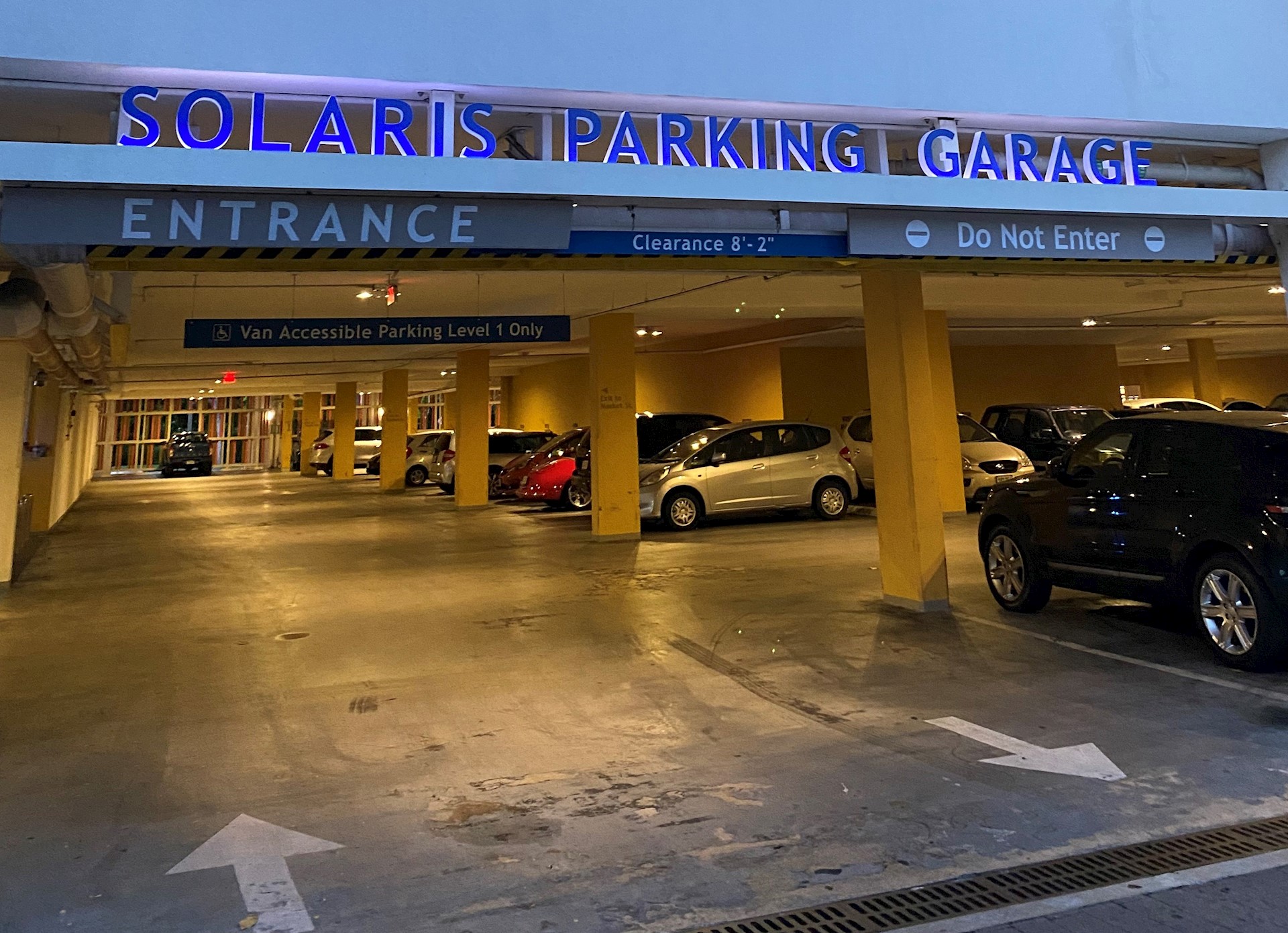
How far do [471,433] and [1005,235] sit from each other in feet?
47.4

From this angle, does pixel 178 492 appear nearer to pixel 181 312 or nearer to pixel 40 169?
pixel 181 312

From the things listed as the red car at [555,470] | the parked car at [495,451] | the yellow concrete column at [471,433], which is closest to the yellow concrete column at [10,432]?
the red car at [555,470]

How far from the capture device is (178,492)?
84.3 ft

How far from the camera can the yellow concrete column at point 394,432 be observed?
76.3 feet

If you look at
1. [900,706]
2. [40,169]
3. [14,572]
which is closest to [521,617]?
[900,706]

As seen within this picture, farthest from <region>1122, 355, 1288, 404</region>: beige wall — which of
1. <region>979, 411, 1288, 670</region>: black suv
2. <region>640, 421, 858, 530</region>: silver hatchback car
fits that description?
<region>979, 411, 1288, 670</region>: black suv

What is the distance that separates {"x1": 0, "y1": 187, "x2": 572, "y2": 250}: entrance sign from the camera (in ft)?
13.5

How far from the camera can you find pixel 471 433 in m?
18.6

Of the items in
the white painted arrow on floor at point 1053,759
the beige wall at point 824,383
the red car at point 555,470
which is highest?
the beige wall at point 824,383

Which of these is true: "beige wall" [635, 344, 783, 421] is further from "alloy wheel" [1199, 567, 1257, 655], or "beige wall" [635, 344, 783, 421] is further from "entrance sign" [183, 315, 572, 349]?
"alloy wheel" [1199, 567, 1257, 655]

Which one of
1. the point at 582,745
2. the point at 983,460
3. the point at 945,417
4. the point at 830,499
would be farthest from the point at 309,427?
the point at 582,745

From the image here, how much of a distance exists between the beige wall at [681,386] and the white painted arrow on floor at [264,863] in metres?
14.5

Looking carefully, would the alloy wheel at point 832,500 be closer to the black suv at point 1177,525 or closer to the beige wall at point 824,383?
the beige wall at point 824,383

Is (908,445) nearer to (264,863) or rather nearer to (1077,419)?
(264,863)
